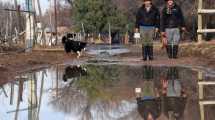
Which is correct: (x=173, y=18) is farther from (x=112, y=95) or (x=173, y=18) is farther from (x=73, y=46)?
(x=112, y=95)

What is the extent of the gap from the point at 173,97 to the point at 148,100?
50 cm

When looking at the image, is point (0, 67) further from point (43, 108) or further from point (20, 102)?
point (43, 108)

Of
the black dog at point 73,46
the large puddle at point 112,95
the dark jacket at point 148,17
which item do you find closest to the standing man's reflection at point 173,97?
the large puddle at point 112,95

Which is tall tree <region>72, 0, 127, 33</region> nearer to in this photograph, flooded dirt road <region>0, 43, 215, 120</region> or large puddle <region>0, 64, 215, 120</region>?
flooded dirt road <region>0, 43, 215, 120</region>

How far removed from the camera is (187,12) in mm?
39781

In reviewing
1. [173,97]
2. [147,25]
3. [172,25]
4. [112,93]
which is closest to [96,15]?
[172,25]

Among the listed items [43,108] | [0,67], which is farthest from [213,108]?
[0,67]

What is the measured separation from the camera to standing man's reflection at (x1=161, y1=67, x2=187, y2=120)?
740 centimetres

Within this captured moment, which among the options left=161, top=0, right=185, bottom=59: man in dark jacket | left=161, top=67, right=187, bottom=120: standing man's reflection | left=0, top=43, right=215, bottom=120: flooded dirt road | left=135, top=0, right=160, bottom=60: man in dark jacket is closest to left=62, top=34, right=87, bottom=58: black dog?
left=135, top=0, right=160, bottom=60: man in dark jacket

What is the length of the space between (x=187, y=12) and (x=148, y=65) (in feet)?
83.4

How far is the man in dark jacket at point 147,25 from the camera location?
1644cm

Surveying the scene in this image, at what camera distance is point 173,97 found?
8.77 m

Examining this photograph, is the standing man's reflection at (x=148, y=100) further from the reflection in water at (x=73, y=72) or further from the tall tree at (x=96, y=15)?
the tall tree at (x=96, y=15)

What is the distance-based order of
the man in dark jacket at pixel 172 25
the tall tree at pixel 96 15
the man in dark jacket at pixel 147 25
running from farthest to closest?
the tall tree at pixel 96 15 < the man in dark jacket at pixel 172 25 < the man in dark jacket at pixel 147 25
